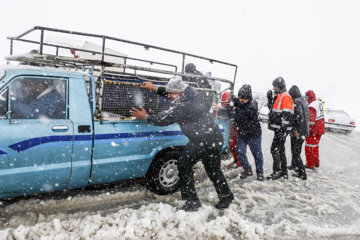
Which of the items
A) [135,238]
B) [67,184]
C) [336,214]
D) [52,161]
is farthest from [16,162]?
[336,214]

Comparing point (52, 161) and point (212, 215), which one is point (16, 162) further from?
point (212, 215)

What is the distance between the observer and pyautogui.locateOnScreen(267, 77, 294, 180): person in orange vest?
196 inches

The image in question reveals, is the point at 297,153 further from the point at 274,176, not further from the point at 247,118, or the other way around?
the point at 247,118

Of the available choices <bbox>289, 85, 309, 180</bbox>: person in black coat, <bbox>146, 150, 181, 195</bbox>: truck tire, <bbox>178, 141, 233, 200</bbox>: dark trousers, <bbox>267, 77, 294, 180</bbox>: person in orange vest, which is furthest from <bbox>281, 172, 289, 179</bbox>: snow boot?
<bbox>146, 150, 181, 195</bbox>: truck tire

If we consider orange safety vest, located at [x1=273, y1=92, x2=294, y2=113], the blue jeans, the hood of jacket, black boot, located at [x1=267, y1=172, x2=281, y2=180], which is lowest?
black boot, located at [x1=267, y1=172, x2=281, y2=180]

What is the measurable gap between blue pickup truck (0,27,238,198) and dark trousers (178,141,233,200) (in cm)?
51

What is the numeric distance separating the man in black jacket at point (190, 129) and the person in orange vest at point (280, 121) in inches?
82.1

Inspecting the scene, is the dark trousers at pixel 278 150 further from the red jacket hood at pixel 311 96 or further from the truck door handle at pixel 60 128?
the truck door handle at pixel 60 128

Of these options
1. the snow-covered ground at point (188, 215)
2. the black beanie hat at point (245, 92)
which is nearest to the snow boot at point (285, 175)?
the snow-covered ground at point (188, 215)

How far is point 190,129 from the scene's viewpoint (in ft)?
11.3

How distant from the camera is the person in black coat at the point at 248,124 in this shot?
500 cm

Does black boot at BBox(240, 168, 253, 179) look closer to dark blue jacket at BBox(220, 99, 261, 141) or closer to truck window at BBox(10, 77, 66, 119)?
dark blue jacket at BBox(220, 99, 261, 141)

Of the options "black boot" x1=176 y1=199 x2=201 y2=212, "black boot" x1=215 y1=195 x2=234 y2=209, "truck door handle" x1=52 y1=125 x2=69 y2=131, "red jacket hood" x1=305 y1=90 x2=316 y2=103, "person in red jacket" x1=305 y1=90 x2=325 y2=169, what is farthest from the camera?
"red jacket hood" x1=305 y1=90 x2=316 y2=103

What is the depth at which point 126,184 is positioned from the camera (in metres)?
4.39
